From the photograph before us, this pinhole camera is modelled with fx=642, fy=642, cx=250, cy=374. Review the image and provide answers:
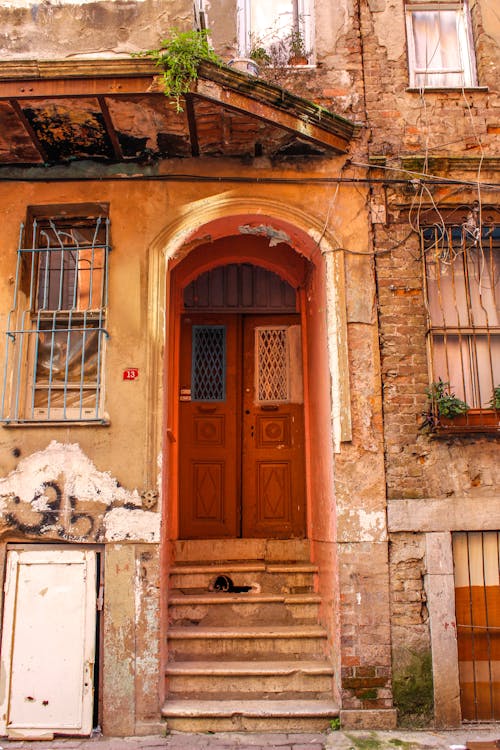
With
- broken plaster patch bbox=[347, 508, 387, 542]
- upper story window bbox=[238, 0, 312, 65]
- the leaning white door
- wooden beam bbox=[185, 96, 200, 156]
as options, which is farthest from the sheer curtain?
the leaning white door

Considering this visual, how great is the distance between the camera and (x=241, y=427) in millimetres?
7957

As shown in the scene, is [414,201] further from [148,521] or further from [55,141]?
[148,521]

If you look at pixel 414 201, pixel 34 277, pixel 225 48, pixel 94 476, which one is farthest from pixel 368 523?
pixel 225 48

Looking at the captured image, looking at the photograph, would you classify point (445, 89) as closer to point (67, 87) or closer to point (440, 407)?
point (440, 407)

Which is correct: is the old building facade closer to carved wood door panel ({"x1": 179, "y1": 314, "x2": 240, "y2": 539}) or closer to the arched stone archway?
the arched stone archway

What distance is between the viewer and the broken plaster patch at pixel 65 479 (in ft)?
18.3

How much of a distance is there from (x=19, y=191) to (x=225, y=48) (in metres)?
2.57

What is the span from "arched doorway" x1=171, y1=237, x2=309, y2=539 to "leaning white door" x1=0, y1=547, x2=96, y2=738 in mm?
2245

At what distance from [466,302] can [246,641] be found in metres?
3.84

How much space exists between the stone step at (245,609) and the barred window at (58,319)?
2.17 metres

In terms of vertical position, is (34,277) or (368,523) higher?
(34,277)

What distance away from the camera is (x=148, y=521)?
5527 millimetres

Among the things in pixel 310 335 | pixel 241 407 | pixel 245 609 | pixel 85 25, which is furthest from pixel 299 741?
pixel 85 25

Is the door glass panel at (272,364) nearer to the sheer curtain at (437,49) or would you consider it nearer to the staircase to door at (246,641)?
the staircase to door at (246,641)
